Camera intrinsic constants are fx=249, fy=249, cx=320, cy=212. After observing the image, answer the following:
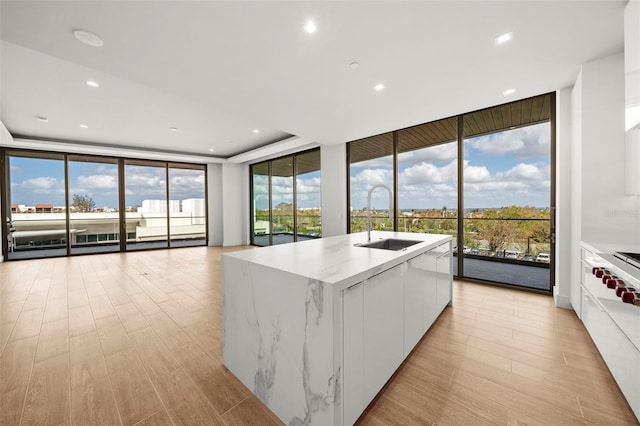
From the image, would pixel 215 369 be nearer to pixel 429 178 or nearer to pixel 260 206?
pixel 429 178

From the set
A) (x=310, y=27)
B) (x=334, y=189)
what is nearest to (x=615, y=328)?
(x=310, y=27)

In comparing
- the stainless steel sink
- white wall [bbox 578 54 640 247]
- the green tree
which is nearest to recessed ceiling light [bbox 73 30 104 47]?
the stainless steel sink

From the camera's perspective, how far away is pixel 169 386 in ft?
5.38

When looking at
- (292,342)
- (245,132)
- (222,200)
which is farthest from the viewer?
(222,200)

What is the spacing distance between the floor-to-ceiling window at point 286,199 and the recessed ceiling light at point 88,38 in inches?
191

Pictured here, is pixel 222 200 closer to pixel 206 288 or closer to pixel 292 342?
pixel 206 288

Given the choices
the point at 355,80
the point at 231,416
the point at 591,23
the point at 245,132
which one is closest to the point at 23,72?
the point at 245,132

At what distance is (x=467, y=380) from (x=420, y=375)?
0.98 feet

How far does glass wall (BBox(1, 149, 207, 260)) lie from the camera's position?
641 centimetres

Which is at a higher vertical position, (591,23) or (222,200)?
(591,23)

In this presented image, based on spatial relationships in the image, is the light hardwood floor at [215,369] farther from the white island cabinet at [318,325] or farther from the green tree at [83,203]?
the green tree at [83,203]

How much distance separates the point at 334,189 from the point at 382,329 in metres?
4.45

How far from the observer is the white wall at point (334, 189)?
5.64 metres

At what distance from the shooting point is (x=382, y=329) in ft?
4.90
